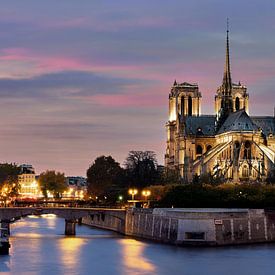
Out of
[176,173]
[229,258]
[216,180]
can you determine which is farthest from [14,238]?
[176,173]

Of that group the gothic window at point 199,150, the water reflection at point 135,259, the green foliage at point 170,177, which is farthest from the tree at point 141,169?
the water reflection at point 135,259

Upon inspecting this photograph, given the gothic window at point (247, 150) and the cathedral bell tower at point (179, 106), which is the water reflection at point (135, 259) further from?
the cathedral bell tower at point (179, 106)

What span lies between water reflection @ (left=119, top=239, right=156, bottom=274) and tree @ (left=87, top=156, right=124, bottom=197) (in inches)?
1986

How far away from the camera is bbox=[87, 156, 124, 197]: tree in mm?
116050

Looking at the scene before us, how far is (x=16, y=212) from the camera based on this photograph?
74.1m

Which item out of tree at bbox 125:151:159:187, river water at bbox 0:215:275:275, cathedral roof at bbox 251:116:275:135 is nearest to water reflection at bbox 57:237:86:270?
river water at bbox 0:215:275:275

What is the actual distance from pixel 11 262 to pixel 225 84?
3323 inches

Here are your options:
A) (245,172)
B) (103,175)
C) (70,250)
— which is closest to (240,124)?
(245,172)

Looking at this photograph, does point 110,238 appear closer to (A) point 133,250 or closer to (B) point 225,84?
(A) point 133,250

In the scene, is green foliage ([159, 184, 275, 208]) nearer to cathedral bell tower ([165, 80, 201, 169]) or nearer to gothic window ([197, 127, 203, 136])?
gothic window ([197, 127, 203, 136])

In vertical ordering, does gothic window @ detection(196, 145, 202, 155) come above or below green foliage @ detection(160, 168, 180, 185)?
above

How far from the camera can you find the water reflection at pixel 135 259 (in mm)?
50684

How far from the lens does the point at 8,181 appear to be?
144 meters

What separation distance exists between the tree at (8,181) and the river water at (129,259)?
7452 cm
